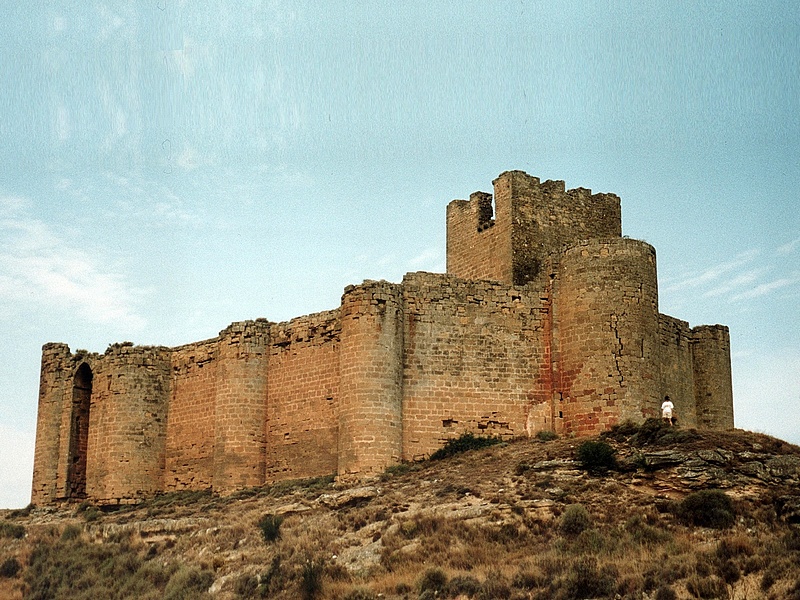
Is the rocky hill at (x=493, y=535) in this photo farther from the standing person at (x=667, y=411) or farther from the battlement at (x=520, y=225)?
the battlement at (x=520, y=225)

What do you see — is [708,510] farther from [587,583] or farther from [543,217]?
[543,217]

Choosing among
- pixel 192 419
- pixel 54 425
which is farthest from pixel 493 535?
pixel 54 425

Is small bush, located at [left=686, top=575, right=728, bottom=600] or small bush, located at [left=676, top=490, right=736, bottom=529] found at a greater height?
small bush, located at [left=676, top=490, right=736, bottom=529]

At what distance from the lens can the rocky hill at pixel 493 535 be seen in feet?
58.5

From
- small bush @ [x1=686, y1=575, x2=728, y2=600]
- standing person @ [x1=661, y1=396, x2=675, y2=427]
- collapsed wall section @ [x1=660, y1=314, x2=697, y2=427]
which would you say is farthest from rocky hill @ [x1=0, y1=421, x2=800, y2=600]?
collapsed wall section @ [x1=660, y1=314, x2=697, y2=427]

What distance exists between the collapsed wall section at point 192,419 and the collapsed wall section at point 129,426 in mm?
285

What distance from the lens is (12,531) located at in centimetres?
2812

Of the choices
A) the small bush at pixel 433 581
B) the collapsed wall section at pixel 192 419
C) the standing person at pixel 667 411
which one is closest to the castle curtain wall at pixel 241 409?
the collapsed wall section at pixel 192 419

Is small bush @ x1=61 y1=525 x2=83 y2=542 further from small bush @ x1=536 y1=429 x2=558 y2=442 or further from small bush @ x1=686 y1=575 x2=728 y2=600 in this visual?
small bush @ x1=686 y1=575 x2=728 y2=600

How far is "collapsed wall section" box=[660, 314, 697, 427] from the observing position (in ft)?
92.4

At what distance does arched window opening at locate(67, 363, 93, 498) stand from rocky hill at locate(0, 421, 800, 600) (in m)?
4.65

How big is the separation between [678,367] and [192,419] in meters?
12.1

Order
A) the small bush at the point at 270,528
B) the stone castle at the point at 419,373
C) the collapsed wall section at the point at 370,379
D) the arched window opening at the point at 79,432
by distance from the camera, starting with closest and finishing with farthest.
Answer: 1. the small bush at the point at 270,528
2. the collapsed wall section at the point at 370,379
3. the stone castle at the point at 419,373
4. the arched window opening at the point at 79,432

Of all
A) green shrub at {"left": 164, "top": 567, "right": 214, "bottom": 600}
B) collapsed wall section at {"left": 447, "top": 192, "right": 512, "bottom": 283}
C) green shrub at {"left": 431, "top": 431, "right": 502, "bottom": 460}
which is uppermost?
collapsed wall section at {"left": 447, "top": 192, "right": 512, "bottom": 283}
